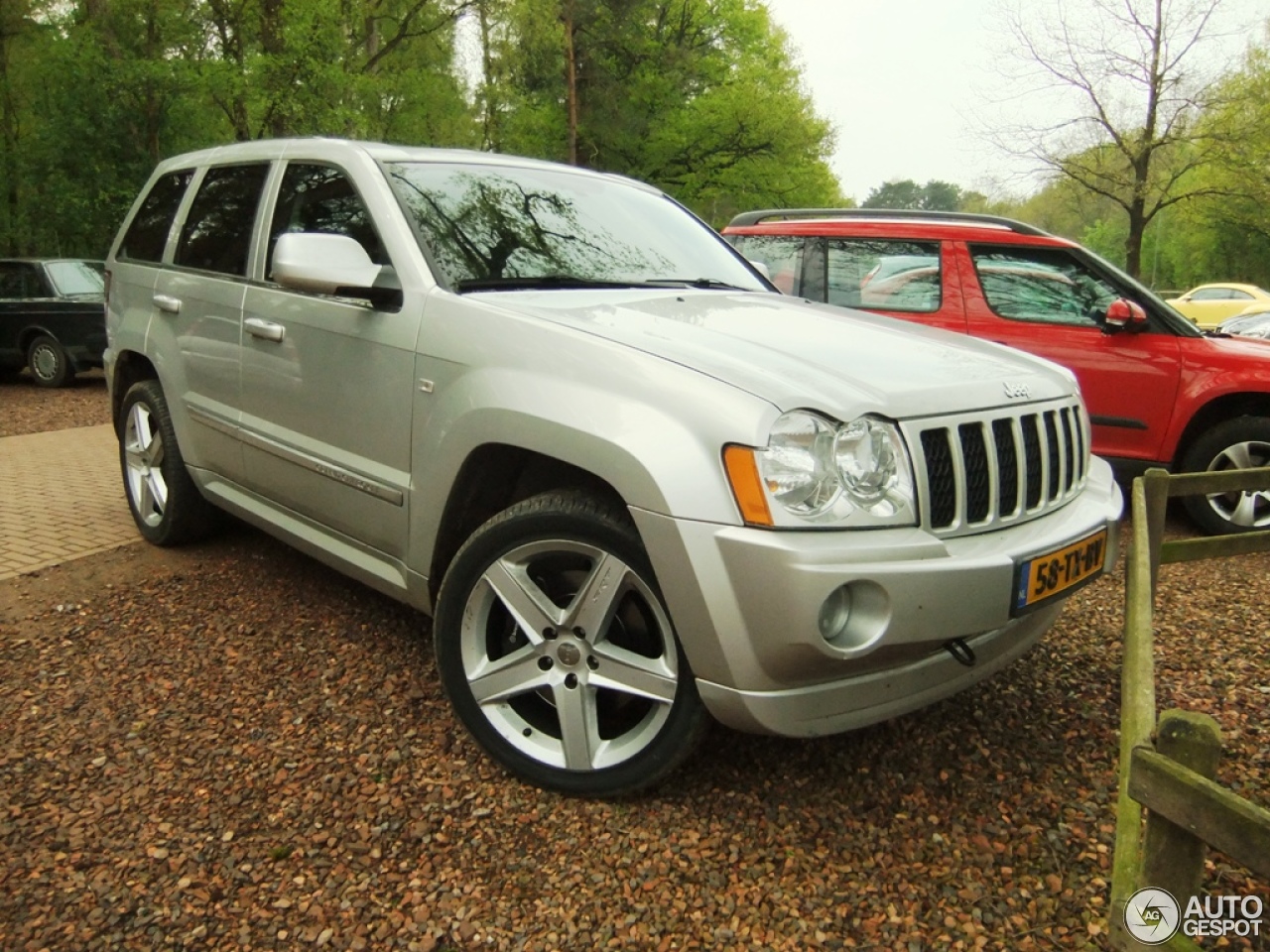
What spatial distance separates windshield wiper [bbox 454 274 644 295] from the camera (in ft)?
9.69

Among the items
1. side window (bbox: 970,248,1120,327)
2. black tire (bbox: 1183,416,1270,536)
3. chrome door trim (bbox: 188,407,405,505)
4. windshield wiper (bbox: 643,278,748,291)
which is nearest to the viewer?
chrome door trim (bbox: 188,407,405,505)

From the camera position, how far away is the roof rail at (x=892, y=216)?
6.29 m

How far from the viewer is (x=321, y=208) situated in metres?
3.49

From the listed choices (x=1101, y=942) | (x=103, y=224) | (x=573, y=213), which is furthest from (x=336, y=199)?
(x=103, y=224)

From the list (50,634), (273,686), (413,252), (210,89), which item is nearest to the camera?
(413,252)

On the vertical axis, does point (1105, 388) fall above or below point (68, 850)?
above

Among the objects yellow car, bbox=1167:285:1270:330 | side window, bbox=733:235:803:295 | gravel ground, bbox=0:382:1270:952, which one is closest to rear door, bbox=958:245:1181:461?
side window, bbox=733:235:803:295

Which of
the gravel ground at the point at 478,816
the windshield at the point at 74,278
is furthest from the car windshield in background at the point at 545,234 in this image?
the windshield at the point at 74,278

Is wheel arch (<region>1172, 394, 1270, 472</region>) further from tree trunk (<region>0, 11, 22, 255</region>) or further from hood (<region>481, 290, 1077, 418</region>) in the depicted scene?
tree trunk (<region>0, 11, 22, 255</region>)

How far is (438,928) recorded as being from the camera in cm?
212

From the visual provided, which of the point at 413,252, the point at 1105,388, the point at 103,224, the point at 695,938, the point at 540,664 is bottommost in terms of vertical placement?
the point at 695,938

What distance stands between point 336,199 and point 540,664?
189cm

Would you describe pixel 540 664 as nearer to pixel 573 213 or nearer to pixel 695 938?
pixel 695 938

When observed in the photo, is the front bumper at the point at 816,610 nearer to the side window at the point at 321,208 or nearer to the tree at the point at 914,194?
the side window at the point at 321,208
